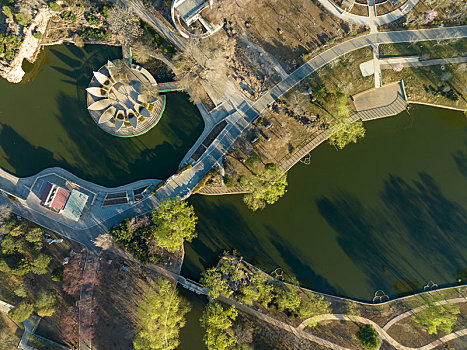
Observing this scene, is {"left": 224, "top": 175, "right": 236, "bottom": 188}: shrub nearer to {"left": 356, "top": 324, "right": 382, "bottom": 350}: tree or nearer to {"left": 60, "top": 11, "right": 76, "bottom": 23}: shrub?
{"left": 356, "top": 324, "right": 382, "bottom": 350}: tree

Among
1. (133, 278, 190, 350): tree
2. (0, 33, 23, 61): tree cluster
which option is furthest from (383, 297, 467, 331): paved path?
(0, 33, 23, 61): tree cluster

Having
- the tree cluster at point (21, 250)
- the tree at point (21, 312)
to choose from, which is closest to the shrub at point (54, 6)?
the tree cluster at point (21, 250)

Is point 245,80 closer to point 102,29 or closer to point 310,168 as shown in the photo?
point 310,168

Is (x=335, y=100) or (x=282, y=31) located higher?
(x=282, y=31)

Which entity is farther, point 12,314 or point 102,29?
point 102,29

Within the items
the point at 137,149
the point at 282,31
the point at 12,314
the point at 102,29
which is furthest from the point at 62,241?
the point at 282,31

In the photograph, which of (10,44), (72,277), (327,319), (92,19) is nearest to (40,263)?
(72,277)

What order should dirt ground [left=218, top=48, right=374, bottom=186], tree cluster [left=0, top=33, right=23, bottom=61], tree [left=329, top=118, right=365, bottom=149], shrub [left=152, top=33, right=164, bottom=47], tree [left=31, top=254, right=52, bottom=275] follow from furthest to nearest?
shrub [left=152, top=33, right=164, bottom=47] → dirt ground [left=218, top=48, right=374, bottom=186] → tree cluster [left=0, top=33, right=23, bottom=61] → tree [left=329, top=118, right=365, bottom=149] → tree [left=31, top=254, right=52, bottom=275]
